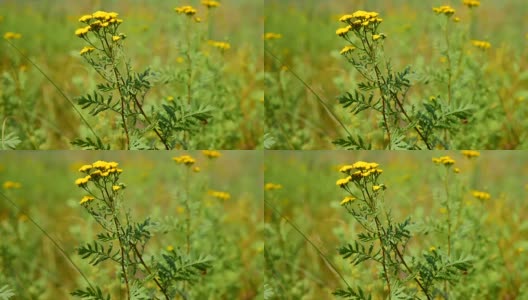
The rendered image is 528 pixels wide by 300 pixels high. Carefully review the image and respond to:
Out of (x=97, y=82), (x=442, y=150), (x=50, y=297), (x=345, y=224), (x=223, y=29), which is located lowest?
(x=50, y=297)

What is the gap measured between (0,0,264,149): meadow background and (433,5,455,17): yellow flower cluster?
37.1 inches

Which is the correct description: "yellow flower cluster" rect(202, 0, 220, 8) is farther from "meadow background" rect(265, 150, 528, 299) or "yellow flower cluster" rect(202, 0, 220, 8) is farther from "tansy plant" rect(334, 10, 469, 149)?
"meadow background" rect(265, 150, 528, 299)

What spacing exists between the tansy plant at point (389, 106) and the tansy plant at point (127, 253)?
1.05 meters

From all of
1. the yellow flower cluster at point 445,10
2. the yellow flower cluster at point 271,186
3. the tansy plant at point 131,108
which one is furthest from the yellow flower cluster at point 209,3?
the yellow flower cluster at point 445,10

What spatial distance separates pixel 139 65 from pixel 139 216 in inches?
32.3

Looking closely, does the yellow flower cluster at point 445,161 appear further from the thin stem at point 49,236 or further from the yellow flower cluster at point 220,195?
the thin stem at point 49,236

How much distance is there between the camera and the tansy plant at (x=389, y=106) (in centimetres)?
470

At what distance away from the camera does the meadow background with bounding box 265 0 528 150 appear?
16.6 feet

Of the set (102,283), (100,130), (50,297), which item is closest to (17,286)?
(50,297)

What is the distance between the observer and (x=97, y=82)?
4.93 m

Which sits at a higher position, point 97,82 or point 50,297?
point 97,82

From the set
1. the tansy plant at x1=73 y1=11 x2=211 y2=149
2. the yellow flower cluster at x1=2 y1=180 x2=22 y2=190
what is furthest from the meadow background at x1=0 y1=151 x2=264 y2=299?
the tansy plant at x1=73 y1=11 x2=211 y2=149

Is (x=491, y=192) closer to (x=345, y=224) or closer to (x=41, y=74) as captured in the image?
(x=345, y=224)

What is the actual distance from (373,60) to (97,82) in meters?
1.45
